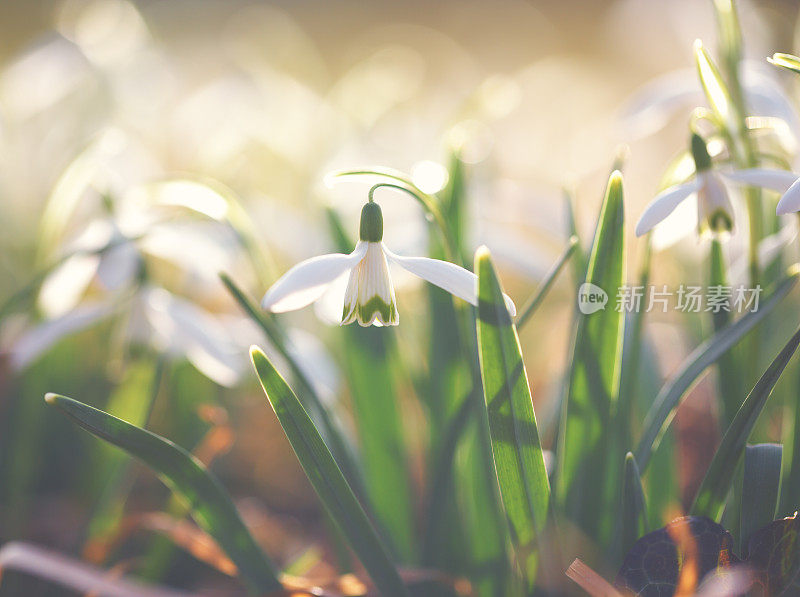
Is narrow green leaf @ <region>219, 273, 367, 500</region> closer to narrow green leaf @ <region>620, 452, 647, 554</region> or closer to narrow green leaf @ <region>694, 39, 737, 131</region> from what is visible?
narrow green leaf @ <region>620, 452, 647, 554</region>

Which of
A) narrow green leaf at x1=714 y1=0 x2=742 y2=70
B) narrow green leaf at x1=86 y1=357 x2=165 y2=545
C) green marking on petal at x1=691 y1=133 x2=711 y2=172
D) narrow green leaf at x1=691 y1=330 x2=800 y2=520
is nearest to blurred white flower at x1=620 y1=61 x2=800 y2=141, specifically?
narrow green leaf at x1=714 y1=0 x2=742 y2=70

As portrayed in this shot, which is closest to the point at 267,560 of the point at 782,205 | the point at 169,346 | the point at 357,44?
the point at 169,346

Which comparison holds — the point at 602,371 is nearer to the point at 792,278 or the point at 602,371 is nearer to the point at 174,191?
the point at 792,278

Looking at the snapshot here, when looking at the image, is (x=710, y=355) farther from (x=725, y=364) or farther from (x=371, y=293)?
(x=371, y=293)

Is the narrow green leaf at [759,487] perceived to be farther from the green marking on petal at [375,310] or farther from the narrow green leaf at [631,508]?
the green marking on petal at [375,310]

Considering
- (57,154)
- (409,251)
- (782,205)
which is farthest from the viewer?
(57,154)

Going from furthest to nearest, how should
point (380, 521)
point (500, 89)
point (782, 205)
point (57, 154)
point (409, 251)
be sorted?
point (57, 154)
point (500, 89)
point (409, 251)
point (380, 521)
point (782, 205)

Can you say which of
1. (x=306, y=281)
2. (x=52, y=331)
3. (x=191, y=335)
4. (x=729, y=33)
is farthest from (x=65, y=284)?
(x=729, y=33)
